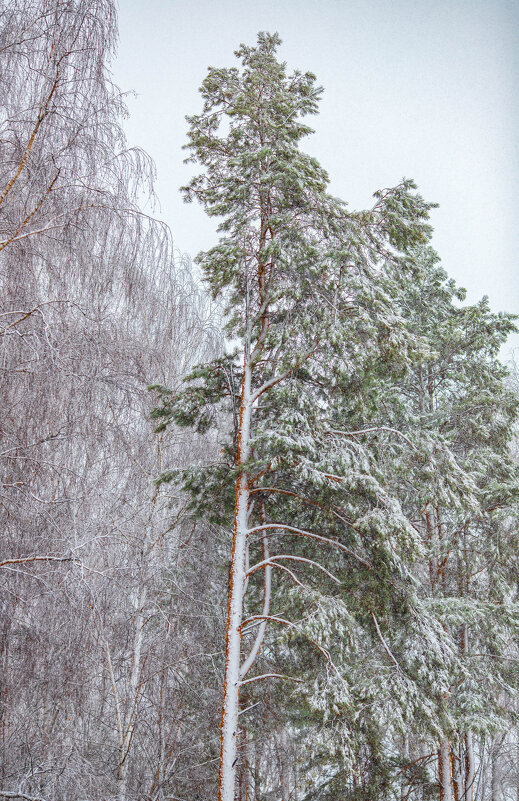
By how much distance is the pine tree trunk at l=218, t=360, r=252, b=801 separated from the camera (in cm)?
465

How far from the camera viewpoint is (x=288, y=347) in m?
5.63

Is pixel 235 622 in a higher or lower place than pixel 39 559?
lower

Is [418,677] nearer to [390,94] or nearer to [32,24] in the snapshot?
[32,24]

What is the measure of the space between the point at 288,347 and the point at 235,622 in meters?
2.79

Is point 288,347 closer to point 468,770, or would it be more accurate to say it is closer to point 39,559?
point 39,559

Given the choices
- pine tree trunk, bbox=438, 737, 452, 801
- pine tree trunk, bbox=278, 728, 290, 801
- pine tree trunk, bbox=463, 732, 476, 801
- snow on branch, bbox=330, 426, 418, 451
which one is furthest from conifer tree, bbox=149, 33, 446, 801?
pine tree trunk, bbox=278, 728, 290, 801

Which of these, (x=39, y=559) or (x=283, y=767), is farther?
(x=283, y=767)

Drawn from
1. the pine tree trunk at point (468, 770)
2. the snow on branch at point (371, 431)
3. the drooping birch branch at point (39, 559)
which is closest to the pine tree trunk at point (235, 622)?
the snow on branch at point (371, 431)

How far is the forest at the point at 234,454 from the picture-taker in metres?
3.31

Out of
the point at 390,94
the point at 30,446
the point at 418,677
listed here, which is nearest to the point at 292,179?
the point at 30,446

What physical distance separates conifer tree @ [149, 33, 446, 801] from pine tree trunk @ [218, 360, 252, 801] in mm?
12

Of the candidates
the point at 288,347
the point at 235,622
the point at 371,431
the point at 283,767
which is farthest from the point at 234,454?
the point at 283,767

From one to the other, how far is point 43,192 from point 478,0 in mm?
3793

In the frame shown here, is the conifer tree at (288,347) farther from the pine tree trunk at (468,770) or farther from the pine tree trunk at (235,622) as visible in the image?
the pine tree trunk at (468,770)
